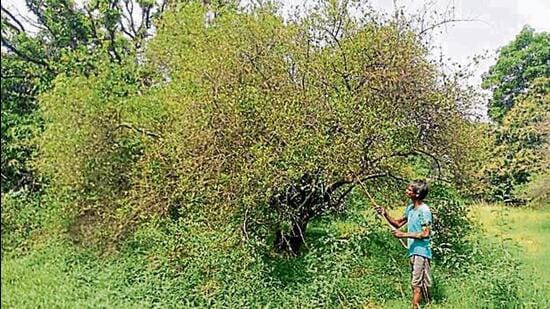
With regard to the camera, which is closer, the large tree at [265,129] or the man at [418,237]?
the man at [418,237]

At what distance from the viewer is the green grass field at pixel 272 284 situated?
5.73 m

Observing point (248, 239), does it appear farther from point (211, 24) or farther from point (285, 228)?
point (211, 24)

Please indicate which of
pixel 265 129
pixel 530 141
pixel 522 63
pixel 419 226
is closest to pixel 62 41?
pixel 265 129

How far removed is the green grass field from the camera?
573cm

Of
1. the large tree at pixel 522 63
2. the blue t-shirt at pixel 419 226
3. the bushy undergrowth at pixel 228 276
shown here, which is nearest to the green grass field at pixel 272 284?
the bushy undergrowth at pixel 228 276

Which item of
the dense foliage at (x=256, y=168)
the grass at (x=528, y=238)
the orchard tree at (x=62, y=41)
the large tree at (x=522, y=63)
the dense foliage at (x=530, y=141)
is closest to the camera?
the dense foliage at (x=256, y=168)

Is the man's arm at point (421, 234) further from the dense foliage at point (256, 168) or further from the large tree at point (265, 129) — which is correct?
the large tree at point (265, 129)

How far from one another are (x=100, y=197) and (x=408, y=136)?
3702 mm

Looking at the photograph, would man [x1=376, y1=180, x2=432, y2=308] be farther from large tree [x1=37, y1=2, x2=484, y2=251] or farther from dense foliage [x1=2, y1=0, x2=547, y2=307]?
large tree [x1=37, y1=2, x2=484, y2=251]

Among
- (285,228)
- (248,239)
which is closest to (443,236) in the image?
(285,228)

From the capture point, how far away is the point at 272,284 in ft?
20.7

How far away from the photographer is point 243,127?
21.5 feet

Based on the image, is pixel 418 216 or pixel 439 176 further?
pixel 439 176

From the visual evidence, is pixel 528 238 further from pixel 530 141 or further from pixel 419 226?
pixel 419 226
